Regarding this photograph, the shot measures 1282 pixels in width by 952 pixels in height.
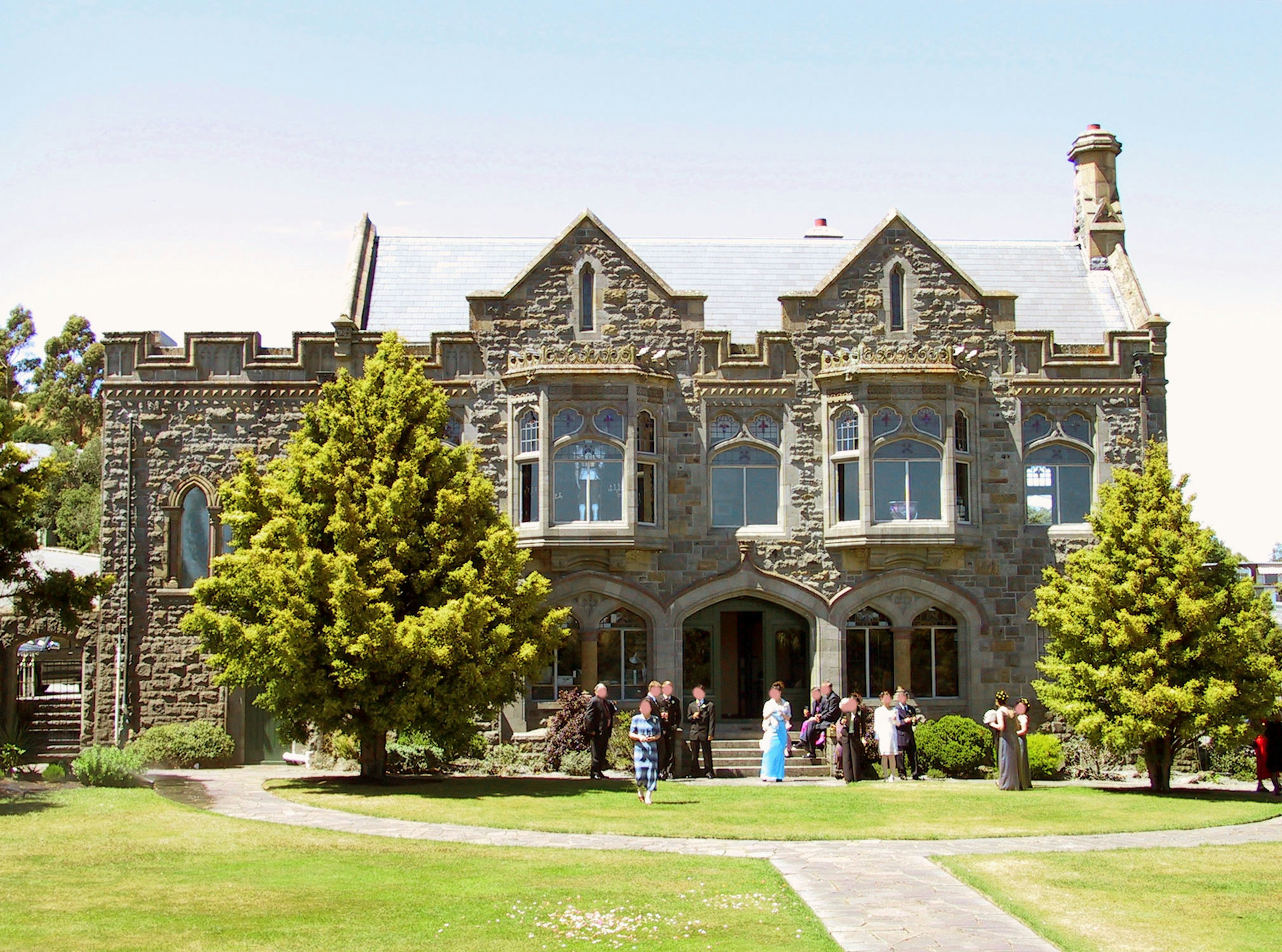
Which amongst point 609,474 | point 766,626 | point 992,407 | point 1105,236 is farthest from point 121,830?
point 1105,236

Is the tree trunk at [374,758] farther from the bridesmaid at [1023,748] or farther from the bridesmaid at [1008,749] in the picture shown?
the bridesmaid at [1023,748]

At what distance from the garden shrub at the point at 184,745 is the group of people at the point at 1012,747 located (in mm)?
13892

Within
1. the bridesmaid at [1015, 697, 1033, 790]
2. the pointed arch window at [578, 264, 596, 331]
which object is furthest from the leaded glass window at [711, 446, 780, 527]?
the bridesmaid at [1015, 697, 1033, 790]

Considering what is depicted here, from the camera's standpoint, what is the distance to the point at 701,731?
1009 inches

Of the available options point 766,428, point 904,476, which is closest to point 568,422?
point 766,428

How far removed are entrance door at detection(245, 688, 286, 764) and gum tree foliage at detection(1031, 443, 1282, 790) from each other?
14.3 meters

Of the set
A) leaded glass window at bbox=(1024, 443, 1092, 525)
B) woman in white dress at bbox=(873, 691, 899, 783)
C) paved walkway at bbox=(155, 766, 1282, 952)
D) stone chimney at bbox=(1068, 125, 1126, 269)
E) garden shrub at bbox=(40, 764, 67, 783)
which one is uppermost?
stone chimney at bbox=(1068, 125, 1126, 269)

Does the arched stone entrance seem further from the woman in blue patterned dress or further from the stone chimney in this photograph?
the stone chimney

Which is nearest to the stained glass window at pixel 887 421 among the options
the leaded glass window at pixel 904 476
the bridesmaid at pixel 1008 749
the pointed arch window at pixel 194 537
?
the leaded glass window at pixel 904 476

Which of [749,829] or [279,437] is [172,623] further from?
[749,829]

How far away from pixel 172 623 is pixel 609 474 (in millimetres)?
8859

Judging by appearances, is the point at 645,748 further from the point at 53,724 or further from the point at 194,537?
the point at 53,724

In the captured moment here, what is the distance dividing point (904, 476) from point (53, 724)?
1841cm

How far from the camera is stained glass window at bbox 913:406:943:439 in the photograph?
28344 millimetres
